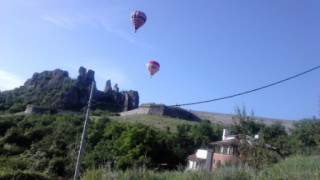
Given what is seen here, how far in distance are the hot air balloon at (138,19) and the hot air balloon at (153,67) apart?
185 centimetres

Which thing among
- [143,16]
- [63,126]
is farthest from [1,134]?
[143,16]

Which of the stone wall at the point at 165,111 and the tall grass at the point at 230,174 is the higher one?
the stone wall at the point at 165,111

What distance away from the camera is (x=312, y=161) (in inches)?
302

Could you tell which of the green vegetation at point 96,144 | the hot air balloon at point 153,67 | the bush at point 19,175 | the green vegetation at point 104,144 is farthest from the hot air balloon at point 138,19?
the green vegetation at point 96,144

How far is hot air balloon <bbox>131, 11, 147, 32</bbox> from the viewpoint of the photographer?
51.2 ft

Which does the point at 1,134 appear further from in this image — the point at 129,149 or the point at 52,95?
the point at 52,95

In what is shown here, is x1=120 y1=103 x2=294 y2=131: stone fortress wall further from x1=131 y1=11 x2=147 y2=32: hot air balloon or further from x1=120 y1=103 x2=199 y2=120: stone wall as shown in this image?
x1=131 y1=11 x2=147 y2=32: hot air balloon

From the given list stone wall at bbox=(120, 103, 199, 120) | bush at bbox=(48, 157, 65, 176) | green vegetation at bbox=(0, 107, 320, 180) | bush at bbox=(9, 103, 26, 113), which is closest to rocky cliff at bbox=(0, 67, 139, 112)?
bush at bbox=(9, 103, 26, 113)

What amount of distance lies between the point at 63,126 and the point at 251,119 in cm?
2786

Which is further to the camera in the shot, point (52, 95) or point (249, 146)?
point (52, 95)

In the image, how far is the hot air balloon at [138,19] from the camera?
15617 millimetres

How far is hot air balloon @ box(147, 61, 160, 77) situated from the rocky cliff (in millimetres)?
45528

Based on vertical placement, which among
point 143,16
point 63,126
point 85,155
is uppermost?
point 143,16

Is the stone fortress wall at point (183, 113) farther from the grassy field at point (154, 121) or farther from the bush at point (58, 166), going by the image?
the bush at point (58, 166)
